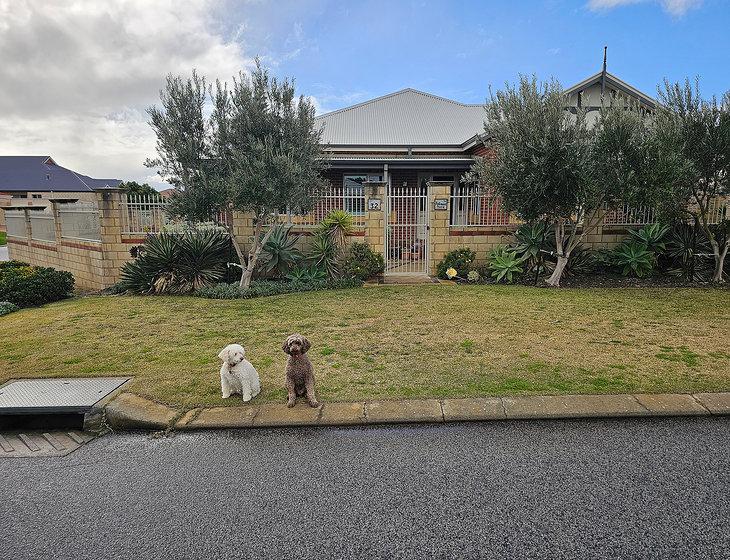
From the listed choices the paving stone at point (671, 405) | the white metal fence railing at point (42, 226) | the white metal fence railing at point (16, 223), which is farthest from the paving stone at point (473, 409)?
the white metal fence railing at point (16, 223)

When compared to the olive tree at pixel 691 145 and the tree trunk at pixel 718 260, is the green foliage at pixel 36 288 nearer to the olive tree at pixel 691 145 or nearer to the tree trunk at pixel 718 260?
the olive tree at pixel 691 145

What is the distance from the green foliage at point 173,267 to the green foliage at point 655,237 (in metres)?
9.11

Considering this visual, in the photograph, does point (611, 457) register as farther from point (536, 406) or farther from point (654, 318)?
point (654, 318)

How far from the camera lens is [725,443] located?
309 cm

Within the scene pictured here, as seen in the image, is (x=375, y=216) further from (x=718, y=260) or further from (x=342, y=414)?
(x=342, y=414)

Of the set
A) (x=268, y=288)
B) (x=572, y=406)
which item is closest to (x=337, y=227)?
(x=268, y=288)

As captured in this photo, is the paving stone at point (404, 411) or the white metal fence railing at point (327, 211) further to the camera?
the white metal fence railing at point (327, 211)

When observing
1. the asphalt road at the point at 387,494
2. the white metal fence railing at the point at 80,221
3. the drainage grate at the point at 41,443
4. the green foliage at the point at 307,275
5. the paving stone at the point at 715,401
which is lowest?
the drainage grate at the point at 41,443

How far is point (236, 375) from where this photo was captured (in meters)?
3.72

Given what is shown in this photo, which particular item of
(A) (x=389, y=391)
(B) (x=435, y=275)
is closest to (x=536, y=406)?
(A) (x=389, y=391)

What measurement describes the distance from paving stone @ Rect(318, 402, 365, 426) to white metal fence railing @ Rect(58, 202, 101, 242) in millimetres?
9612

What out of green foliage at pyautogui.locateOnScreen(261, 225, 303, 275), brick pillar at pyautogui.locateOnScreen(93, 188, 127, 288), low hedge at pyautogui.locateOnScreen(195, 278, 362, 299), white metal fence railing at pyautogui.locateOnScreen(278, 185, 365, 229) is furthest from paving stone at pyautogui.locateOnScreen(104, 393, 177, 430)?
brick pillar at pyautogui.locateOnScreen(93, 188, 127, 288)

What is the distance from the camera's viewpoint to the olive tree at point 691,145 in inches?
322

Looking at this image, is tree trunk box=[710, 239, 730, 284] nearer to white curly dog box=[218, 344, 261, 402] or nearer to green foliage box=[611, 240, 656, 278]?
green foliage box=[611, 240, 656, 278]
